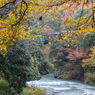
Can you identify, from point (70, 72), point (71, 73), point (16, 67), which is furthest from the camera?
point (70, 72)

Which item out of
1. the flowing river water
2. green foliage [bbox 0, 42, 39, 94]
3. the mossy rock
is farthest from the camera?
the mossy rock

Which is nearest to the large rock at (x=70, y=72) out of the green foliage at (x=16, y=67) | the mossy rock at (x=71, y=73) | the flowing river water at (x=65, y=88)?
the mossy rock at (x=71, y=73)

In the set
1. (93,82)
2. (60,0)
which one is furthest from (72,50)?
(60,0)

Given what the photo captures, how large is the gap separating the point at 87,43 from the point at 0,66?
14.3m

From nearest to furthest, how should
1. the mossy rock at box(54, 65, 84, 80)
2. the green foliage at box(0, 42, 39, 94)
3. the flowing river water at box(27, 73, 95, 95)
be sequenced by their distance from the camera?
1. the green foliage at box(0, 42, 39, 94)
2. the flowing river water at box(27, 73, 95, 95)
3. the mossy rock at box(54, 65, 84, 80)

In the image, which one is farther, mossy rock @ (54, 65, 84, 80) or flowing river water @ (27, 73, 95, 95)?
mossy rock @ (54, 65, 84, 80)

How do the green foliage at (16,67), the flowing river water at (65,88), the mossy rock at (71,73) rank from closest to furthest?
1. the green foliage at (16,67)
2. the flowing river water at (65,88)
3. the mossy rock at (71,73)

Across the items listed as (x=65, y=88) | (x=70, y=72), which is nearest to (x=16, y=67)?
(x=65, y=88)

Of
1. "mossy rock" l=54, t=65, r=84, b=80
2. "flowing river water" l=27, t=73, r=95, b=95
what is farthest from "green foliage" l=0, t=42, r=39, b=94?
"mossy rock" l=54, t=65, r=84, b=80

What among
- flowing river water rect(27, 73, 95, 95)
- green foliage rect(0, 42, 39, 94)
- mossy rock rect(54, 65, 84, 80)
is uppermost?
green foliage rect(0, 42, 39, 94)

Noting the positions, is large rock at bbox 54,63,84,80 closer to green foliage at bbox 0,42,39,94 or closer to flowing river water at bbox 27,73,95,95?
flowing river water at bbox 27,73,95,95

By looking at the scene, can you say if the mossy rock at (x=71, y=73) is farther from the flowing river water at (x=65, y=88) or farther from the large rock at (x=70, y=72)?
the flowing river water at (x=65, y=88)

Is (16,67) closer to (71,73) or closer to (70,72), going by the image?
(71,73)

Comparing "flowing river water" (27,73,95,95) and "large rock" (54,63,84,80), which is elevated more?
"flowing river water" (27,73,95,95)
